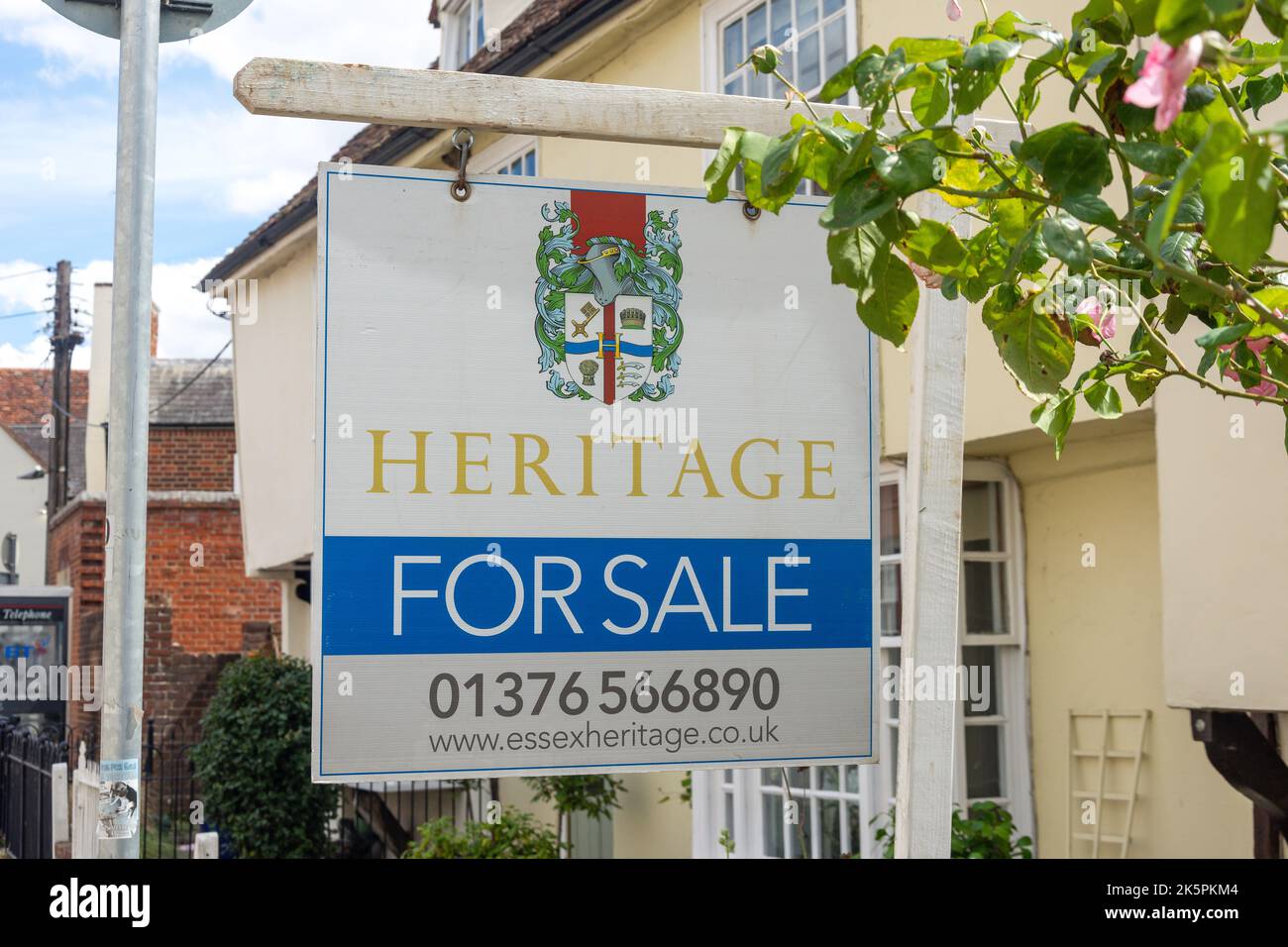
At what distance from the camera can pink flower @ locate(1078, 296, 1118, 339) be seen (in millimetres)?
2574

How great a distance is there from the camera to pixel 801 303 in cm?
312

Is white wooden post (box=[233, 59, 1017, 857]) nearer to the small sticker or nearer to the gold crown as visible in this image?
the gold crown

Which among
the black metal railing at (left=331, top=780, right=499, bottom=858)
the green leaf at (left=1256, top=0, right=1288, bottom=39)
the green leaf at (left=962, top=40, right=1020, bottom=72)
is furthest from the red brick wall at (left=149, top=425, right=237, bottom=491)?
the green leaf at (left=1256, top=0, right=1288, bottom=39)

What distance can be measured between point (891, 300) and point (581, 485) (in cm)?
100

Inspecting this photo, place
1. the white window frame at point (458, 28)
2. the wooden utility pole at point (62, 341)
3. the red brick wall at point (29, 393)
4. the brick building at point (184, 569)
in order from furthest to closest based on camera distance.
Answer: the red brick wall at point (29, 393) < the wooden utility pole at point (62, 341) < the brick building at point (184, 569) < the white window frame at point (458, 28)

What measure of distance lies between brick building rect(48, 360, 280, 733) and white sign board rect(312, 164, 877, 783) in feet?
46.7

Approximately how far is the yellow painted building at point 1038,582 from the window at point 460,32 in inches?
88.2

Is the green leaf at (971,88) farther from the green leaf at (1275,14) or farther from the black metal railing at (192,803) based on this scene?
the black metal railing at (192,803)

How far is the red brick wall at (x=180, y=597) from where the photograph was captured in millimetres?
18312

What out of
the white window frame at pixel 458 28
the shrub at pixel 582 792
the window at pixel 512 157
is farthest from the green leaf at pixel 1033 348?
the white window frame at pixel 458 28

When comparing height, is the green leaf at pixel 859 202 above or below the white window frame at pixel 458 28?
below

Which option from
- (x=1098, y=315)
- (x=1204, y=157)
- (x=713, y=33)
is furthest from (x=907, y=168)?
(x=713, y=33)
